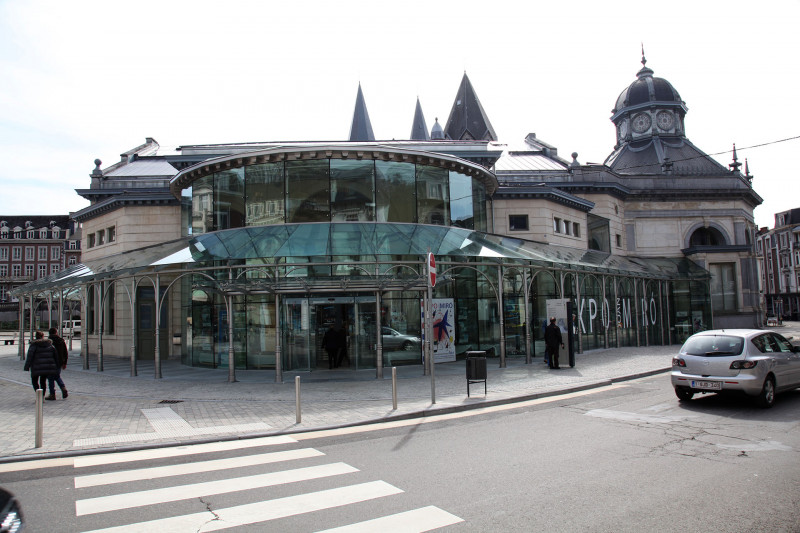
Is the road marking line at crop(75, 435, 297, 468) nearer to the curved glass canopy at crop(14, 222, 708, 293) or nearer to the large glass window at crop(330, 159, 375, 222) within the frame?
the curved glass canopy at crop(14, 222, 708, 293)

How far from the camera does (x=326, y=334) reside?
17125 millimetres

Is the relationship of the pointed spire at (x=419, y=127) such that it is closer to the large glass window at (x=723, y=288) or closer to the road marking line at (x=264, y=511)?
the large glass window at (x=723, y=288)

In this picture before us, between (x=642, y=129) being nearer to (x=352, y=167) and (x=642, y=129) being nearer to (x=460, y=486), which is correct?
(x=352, y=167)

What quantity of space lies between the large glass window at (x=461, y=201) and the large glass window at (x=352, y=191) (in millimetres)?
3318

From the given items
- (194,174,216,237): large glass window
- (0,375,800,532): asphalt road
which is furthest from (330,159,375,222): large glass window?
(0,375,800,532): asphalt road

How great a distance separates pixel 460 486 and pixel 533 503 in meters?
0.89

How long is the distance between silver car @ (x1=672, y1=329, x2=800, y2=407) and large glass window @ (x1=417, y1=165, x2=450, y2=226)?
10.3 metres

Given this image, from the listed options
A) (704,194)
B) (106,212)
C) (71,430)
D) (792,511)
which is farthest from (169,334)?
(704,194)

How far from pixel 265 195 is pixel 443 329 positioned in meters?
7.67

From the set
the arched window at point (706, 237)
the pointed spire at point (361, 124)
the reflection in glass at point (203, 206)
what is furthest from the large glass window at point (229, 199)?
the arched window at point (706, 237)

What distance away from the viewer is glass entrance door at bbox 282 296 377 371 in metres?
17.1

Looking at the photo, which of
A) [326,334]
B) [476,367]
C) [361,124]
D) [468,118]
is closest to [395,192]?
[326,334]

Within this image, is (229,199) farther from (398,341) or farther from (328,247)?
(398,341)

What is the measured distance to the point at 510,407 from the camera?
11.0 m
